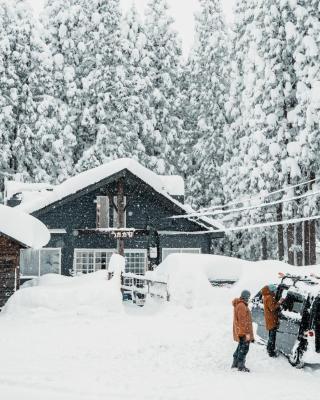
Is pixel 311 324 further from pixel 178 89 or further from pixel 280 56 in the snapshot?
pixel 178 89

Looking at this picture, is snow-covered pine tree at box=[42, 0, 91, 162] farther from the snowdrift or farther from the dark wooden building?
the snowdrift

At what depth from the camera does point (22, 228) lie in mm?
21609

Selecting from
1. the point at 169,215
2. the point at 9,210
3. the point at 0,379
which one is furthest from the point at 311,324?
the point at 169,215

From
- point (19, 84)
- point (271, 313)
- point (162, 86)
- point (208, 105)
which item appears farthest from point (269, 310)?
point (162, 86)

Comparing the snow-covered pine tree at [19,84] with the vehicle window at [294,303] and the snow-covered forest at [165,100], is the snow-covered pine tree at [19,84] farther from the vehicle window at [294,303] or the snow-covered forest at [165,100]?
the vehicle window at [294,303]

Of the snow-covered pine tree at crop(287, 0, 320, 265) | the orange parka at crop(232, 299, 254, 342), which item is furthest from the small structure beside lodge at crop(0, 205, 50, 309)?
the snow-covered pine tree at crop(287, 0, 320, 265)

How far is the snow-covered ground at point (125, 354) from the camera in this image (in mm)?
10391

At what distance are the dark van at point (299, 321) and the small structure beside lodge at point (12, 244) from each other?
34.2ft

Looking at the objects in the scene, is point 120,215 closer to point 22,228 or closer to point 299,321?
point 22,228

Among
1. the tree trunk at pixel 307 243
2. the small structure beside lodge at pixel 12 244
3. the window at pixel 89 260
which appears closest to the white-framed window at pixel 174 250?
the window at pixel 89 260

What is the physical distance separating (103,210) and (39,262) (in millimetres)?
4056

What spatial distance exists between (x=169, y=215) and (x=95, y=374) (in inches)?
746

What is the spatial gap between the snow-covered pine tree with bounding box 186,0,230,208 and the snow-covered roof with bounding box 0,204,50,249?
63.7 ft

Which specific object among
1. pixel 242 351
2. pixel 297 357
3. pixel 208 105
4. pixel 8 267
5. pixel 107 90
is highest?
pixel 107 90
